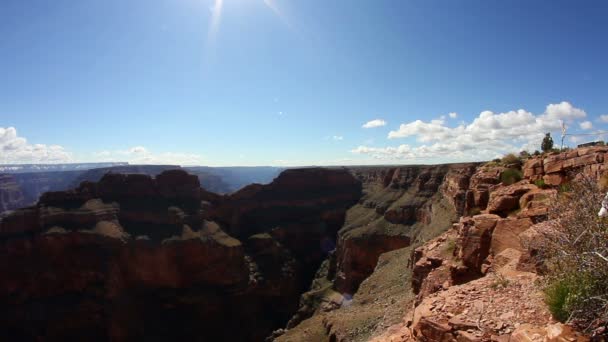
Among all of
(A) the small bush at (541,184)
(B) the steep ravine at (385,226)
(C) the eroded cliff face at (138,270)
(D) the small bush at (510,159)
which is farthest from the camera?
(C) the eroded cliff face at (138,270)

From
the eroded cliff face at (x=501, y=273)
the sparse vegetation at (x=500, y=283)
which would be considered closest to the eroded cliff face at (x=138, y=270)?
the eroded cliff face at (x=501, y=273)

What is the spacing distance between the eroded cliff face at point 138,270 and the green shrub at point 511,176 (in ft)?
137

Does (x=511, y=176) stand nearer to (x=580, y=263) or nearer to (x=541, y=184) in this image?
(x=541, y=184)

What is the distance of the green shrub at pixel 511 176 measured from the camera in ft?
63.0

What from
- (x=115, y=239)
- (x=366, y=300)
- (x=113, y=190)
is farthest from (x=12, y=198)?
(x=366, y=300)

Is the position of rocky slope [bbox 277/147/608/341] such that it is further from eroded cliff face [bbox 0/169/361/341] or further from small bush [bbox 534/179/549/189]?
eroded cliff face [bbox 0/169/361/341]

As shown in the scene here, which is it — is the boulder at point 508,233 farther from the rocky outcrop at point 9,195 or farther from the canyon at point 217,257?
the rocky outcrop at point 9,195

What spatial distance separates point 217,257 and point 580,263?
55.5 meters

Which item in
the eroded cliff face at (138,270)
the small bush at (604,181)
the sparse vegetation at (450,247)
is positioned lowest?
the eroded cliff face at (138,270)

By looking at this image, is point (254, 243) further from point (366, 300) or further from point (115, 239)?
point (366, 300)

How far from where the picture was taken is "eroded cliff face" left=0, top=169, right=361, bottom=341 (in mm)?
48562

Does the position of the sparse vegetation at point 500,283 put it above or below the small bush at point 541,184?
below

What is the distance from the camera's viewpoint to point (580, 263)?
7176mm

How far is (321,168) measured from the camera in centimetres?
9175
